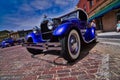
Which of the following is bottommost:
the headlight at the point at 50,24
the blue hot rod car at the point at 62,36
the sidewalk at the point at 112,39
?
the sidewalk at the point at 112,39

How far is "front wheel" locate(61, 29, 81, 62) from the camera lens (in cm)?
283

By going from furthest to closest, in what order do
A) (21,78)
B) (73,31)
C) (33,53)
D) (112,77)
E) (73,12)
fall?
1. (33,53)
2. (73,12)
3. (73,31)
4. (21,78)
5. (112,77)

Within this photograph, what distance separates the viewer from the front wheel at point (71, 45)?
283 centimetres

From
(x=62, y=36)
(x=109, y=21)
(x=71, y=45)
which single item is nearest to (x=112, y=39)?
(x=71, y=45)

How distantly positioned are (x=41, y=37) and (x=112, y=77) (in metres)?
3.09

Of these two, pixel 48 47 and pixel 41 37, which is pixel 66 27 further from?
pixel 41 37

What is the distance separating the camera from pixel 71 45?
10.4 feet

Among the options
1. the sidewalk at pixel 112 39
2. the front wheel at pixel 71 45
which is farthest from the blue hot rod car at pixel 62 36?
the sidewalk at pixel 112 39

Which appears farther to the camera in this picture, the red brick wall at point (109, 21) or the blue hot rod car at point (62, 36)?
the red brick wall at point (109, 21)

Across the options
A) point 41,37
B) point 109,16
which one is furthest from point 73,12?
point 109,16

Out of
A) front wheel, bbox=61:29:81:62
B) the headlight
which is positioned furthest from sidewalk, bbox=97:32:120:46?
the headlight

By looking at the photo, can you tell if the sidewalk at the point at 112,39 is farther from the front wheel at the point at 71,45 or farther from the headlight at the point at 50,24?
the headlight at the point at 50,24

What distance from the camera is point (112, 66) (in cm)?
250

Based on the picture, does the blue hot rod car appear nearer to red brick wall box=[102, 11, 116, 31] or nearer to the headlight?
the headlight
